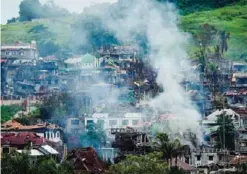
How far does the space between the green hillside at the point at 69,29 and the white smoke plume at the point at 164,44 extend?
2.89ft

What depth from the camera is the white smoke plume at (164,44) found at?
20.9 meters

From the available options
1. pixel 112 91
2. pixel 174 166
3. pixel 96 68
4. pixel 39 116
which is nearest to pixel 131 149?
pixel 174 166

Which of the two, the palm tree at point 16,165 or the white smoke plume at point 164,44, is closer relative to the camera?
the palm tree at point 16,165

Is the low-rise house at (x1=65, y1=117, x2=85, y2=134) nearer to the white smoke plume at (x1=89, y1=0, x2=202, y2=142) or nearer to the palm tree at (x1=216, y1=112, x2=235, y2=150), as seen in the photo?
the white smoke plume at (x1=89, y1=0, x2=202, y2=142)

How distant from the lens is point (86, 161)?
15.4 meters

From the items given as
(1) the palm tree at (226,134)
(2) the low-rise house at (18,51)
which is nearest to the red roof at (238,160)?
(1) the palm tree at (226,134)

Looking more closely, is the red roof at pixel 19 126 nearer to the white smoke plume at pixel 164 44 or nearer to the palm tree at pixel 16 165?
the white smoke plume at pixel 164 44

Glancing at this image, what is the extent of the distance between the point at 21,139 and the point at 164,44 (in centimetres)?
1107

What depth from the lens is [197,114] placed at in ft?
66.7

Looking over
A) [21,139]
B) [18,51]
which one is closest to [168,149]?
[21,139]

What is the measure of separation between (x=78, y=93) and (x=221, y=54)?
6.50 m

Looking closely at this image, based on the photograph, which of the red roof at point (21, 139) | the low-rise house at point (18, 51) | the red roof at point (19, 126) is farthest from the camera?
the low-rise house at point (18, 51)

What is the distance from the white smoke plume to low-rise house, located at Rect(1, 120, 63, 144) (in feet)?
8.43

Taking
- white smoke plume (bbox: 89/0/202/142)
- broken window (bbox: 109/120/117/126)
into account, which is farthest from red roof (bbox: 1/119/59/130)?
white smoke plume (bbox: 89/0/202/142)
